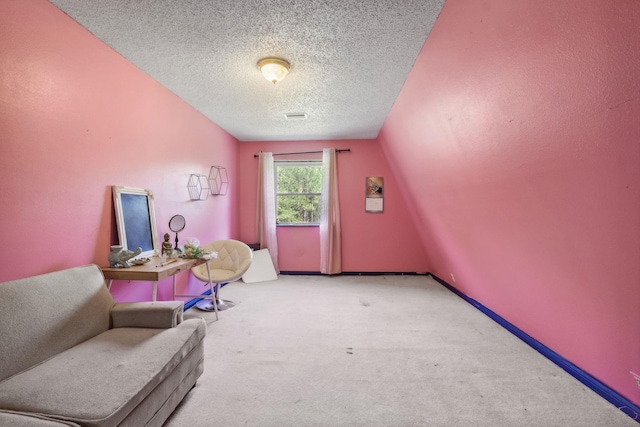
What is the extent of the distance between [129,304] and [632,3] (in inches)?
107

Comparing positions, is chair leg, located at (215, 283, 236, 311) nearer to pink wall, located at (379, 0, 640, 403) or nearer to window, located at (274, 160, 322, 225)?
window, located at (274, 160, 322, 225)

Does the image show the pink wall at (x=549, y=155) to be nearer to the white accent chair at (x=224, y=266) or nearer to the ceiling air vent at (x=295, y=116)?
the ceiling air vent at (x=295, y=116)

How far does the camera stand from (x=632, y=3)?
865 mm

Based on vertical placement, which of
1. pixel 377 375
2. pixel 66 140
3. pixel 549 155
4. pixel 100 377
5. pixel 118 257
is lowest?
pixel 377 375

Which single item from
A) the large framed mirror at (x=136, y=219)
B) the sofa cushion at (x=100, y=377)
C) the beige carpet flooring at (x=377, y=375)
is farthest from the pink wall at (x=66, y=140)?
the beige carpet flooring at (x=377, y=375)

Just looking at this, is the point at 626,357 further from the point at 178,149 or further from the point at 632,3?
the point at 178,149

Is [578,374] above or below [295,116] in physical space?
below

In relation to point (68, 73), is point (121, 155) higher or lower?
lower

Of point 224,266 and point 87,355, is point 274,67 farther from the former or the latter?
point 224,266

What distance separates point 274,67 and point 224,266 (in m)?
2.42

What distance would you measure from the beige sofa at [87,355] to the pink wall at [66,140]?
0.99 ft

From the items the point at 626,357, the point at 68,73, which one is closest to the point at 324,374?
the point at 626,357

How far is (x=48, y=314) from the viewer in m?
1.46

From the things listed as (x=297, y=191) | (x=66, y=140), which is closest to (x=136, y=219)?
(x=66, y=140)
